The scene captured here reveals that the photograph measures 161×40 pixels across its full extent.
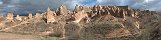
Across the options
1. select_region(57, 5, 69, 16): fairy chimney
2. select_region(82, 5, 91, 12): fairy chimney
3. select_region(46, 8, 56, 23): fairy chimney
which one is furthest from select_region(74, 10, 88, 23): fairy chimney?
select_region(46, 8, 56, 23): fairy chimney

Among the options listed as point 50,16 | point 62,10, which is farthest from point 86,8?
point 50,16

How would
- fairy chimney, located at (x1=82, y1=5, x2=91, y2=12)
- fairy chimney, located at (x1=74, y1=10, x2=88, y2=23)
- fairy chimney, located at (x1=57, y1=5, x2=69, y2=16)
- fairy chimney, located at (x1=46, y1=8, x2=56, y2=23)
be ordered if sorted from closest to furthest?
fairy chimney, located at (x1=74, y1=10, x2=88, y2=23), fairy chimney, located at (x1=46, y1=8, x2=56, y2=23), fairy chimney, located at (x1=57, y1=5, x2=69, y2=16), fairy chimney, located at (x1=82, y1=5, x2=91, y2=12)

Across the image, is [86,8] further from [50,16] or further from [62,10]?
[50,16]

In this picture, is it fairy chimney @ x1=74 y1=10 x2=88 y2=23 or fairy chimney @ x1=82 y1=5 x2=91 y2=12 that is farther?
fairy chimney @ x1=82 y1=5 x2=91 y2=12

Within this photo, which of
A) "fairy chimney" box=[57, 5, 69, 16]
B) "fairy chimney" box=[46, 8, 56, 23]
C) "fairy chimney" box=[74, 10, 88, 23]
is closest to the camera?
"fairy chimney" box=[74, 10, 88, 23]

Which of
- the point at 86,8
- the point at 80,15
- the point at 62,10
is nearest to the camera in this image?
the point at 80,15

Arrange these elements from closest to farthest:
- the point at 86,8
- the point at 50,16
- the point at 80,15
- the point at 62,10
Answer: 1. the point at 80,15
2. the point at 50,16
3. the point at 62,10
4. the point at 86,8

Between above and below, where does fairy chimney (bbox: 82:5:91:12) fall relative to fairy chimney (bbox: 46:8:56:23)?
above

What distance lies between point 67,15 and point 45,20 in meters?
4.51

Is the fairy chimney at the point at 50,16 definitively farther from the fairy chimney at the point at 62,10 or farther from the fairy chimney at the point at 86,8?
the fairy chimney at the point at 86,8

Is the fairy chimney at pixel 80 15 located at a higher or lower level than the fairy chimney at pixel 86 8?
lower

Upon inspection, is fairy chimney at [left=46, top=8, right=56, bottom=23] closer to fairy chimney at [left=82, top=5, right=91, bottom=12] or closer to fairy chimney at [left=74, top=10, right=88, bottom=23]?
fairy chimney at [left=74, top=10, right=88, bottom=23]

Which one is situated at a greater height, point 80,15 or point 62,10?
point 62,10

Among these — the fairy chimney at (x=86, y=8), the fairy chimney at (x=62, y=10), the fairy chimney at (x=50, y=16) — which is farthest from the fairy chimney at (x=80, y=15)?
the fairy chimney at (x=50, y=16)
